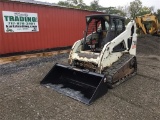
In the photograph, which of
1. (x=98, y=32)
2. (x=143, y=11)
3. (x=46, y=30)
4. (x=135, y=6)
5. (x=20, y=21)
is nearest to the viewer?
(x=98, y=32)

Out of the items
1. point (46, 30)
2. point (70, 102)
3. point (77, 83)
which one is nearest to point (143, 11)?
point (46, 30)

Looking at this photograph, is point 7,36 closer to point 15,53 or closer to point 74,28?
point 15,53

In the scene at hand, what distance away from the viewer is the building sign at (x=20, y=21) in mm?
8750

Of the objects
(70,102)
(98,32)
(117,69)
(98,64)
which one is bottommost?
(70,102)

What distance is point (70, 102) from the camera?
15.5ft

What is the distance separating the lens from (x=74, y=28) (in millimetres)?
12164

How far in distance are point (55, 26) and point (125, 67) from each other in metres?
5.98

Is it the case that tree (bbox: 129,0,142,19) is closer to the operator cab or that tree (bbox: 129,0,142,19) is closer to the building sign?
the building sign

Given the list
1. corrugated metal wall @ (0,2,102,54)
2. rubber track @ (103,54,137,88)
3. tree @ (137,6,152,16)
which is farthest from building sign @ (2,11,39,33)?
tree @ (137,6,152,16)

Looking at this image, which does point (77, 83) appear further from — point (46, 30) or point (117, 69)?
point (46, 30)

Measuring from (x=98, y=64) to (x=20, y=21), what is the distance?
5.36m

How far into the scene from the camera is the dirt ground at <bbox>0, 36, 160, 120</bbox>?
413 cm

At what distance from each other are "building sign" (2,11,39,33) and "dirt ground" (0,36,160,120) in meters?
2.80

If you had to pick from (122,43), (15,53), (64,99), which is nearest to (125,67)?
(122,43)
